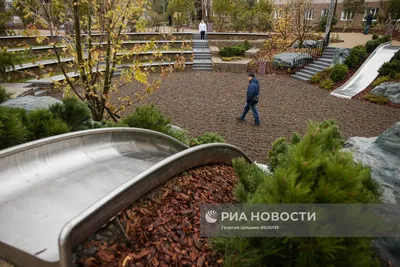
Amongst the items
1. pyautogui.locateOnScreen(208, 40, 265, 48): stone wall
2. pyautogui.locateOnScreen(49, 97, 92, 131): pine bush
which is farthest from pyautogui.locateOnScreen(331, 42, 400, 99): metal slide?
pyautogui.locateOnScreen(49, 97, 92, 131): pine bush

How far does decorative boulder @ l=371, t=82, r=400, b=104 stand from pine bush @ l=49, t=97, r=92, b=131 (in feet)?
42.9

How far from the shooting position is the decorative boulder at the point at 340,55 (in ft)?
55.9

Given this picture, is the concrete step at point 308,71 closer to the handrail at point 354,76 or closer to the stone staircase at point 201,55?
the handrail at point 354,76

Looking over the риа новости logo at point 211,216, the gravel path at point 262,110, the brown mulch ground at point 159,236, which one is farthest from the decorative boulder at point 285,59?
the риа новости logo at point 211,216

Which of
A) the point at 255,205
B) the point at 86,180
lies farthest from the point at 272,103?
the point at 255,205

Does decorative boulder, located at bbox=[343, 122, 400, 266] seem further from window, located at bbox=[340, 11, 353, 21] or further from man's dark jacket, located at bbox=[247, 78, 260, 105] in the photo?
window, located at bbox=[340, 11, 353, 21]

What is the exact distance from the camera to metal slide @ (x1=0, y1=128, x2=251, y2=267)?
180cm

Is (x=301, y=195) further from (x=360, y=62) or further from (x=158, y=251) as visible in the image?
(x=360, y=62)

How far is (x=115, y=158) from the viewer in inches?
147

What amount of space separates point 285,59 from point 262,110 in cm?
837

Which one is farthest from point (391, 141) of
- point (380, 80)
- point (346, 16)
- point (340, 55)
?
point (346, 16)

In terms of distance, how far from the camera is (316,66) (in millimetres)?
17391

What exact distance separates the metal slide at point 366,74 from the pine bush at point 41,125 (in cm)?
1328

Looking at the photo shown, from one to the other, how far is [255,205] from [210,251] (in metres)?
0.73
